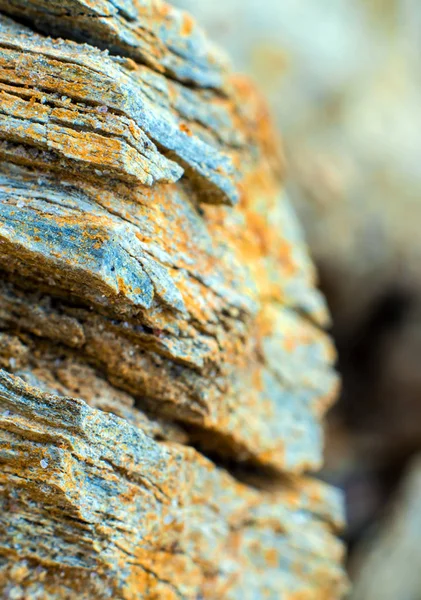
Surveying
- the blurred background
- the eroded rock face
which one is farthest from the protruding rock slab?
the blurred background

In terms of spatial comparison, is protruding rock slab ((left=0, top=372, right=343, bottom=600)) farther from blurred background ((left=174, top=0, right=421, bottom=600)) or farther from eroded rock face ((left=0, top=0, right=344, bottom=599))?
blurred background ((left=174, top=0, right=421, bottom=600))

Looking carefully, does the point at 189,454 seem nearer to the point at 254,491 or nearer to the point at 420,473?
the point at 254,491

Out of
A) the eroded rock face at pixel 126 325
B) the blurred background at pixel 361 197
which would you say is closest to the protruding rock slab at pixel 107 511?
the eroded rock face at pixel 126 325

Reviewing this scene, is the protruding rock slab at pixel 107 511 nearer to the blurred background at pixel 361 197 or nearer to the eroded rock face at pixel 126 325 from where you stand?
the eroded rock face at pixel 126 325

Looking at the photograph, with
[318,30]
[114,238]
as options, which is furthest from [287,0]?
[114,238]

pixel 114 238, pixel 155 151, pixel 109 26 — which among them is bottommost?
pixel 114 238

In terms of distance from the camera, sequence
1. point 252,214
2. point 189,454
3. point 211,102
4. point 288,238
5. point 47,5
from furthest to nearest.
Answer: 1. point 288,238
2. point 252,214
3. point 211,102
4. point 189,454
5. point 47,5
